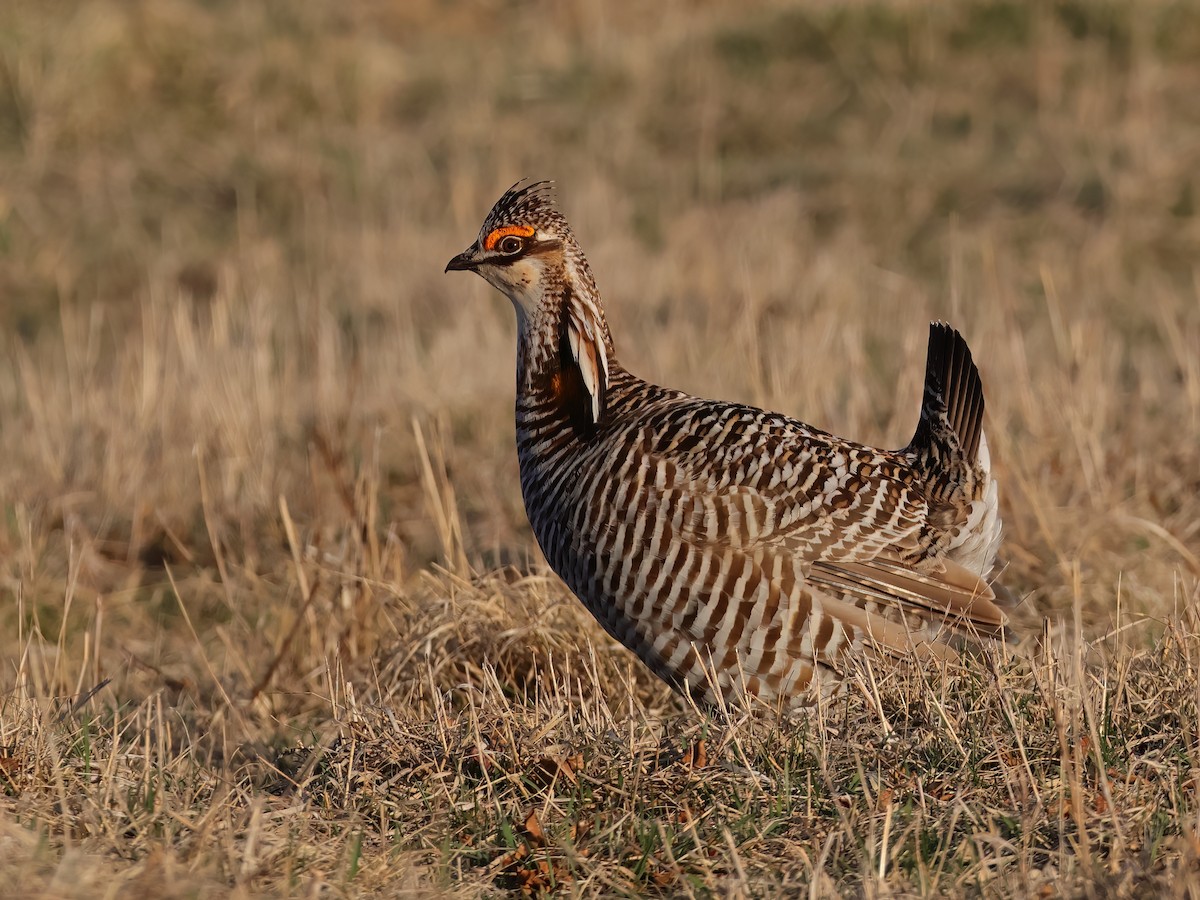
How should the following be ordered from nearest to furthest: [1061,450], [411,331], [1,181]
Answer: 1. [1061,450]
2. [411,331]
3. [1,181]

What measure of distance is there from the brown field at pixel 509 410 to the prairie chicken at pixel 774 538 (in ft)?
0.63

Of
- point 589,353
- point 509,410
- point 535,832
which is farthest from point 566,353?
point 509,410

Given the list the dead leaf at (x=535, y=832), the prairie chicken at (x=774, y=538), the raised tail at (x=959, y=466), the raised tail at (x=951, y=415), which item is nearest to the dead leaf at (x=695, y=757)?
the dead leaf at (x=535, y=832)

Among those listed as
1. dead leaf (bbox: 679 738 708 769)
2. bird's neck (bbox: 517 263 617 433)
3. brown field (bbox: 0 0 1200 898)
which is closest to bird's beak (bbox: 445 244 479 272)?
bird's neck (bbox: 517 263 617 433)

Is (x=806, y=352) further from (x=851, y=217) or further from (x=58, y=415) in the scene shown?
(x=851, y=217)

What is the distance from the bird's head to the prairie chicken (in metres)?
0.50

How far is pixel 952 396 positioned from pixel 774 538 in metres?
0.62

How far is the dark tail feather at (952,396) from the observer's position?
4.09 metres

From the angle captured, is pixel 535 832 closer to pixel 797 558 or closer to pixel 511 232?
pixel 797 558

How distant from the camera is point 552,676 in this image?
4125 mm

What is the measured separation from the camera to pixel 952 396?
4.12 m

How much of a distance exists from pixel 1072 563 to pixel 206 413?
11.7 feet

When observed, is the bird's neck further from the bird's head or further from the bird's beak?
the bird's beak

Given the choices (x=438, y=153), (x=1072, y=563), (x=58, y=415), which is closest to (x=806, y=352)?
(x=1072, y=563)
